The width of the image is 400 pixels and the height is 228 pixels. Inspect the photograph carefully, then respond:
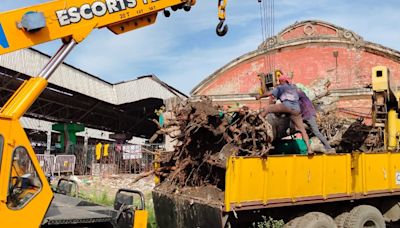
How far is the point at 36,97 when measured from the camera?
517cm

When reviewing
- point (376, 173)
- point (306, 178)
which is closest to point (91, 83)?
point (376, 173)

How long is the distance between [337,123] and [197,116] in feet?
16.1

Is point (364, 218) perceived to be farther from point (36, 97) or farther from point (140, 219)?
point (36, 97)

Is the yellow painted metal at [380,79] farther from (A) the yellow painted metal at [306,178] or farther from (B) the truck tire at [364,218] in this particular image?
(B) the truck tire at [364,218]

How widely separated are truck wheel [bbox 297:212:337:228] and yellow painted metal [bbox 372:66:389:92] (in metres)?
3.58

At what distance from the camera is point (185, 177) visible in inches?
316

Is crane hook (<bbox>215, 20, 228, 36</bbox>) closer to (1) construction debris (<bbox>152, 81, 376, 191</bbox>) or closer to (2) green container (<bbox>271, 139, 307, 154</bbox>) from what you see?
(1) construction debris (<bbox>152, 81, 376, 191</bbox>)

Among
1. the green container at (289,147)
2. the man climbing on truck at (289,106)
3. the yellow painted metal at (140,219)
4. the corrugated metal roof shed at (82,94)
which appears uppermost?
the corrugated metal roof shed at (82,94)

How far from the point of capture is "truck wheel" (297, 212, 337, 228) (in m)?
7.26

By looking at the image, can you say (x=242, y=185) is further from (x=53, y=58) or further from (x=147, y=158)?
(x=147, y=158)

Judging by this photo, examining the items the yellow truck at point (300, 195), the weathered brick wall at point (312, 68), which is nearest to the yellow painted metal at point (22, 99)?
the yellow truck at point (300, 195)

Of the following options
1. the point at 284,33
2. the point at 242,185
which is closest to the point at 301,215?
the point at 242,185

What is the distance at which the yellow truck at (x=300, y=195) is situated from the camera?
662 centimetres

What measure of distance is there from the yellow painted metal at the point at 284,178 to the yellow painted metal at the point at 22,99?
281 centimetres
